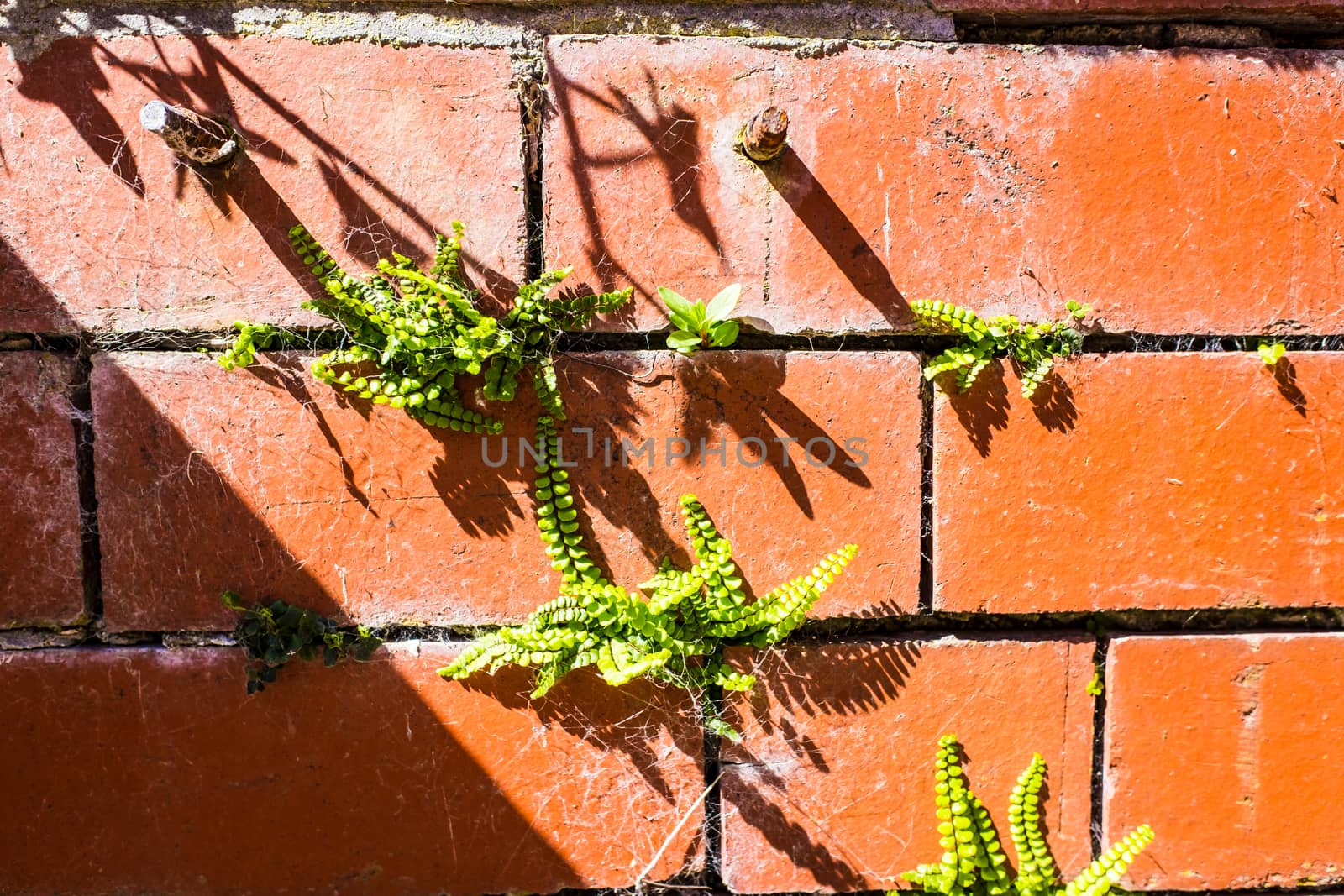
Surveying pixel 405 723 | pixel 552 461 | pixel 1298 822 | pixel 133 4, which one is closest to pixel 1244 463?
pixel 1298 822

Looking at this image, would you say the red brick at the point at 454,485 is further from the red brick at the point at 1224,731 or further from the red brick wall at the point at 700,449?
the red brick at the point at 1224,731

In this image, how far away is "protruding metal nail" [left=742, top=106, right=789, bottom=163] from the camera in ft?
6.11

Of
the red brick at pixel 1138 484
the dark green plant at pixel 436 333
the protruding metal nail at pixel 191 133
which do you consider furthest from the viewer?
the red brick at pixel 1138 484

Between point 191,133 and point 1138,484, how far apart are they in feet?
8.81

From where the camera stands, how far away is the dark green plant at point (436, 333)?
1966mm

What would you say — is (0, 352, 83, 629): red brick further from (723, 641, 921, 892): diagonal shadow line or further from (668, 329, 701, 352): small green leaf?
(723, 641, 921, 892): diagonal shadow line

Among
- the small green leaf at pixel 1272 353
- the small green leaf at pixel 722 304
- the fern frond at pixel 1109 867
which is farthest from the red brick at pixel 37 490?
the small green leaf at pixel 1272 353

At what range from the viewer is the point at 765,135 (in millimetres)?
1908

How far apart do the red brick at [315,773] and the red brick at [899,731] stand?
0.22 meters

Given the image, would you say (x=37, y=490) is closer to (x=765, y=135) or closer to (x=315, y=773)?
(x=315, y=773)

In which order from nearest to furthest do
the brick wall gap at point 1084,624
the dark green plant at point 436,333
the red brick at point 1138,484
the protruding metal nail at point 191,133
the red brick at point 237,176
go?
the protruding metal nail at point 191,133
the dark green plant at point 436,333
the red brick at point 237,176
the red brick at point 1138,484
the brick wall gap at point 1084,624

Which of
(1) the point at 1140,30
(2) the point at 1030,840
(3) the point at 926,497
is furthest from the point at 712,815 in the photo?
(1) the point at 1140,30

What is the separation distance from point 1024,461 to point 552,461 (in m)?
1.33

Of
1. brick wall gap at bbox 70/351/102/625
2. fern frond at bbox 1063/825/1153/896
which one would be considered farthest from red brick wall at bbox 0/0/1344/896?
fern frond at bbox 1063/825/1153/896
